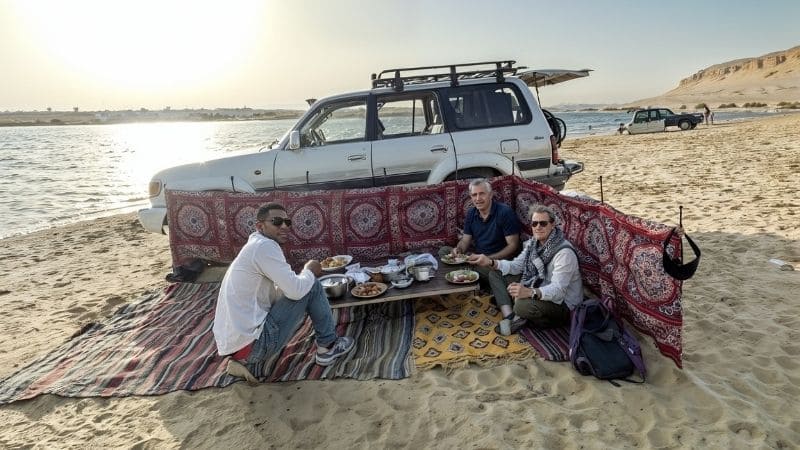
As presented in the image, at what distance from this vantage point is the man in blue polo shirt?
506cm

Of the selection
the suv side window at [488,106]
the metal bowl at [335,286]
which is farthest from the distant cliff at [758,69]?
the metal bowl at [335,286]

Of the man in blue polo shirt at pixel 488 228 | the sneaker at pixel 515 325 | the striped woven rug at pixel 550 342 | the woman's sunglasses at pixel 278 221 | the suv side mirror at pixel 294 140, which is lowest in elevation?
the striped woven rug at pixel 550 342

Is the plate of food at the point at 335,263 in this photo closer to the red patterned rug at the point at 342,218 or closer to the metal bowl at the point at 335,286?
the metal bowl at the point at 335,286

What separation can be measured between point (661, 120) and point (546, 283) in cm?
2884

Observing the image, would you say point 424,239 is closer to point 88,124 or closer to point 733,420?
point 733,420

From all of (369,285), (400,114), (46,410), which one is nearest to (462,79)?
(400,114)

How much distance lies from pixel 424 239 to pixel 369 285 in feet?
5.81

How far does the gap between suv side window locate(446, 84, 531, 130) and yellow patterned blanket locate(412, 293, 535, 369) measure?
8.82ft

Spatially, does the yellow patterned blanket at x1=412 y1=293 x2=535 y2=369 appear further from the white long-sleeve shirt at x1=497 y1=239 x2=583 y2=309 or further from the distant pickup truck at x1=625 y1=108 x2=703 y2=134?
the distant pickup truck at x1=625 y1=108 x2=703 y2=134

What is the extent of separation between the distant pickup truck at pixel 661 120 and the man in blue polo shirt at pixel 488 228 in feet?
91.0

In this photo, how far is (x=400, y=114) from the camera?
6.99m

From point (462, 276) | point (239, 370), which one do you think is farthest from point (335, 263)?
point (239, 370)

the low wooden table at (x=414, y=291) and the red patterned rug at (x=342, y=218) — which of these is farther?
the red patterned rug at (x=342, y=218)

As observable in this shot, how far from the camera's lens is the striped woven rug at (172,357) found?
3.91m
